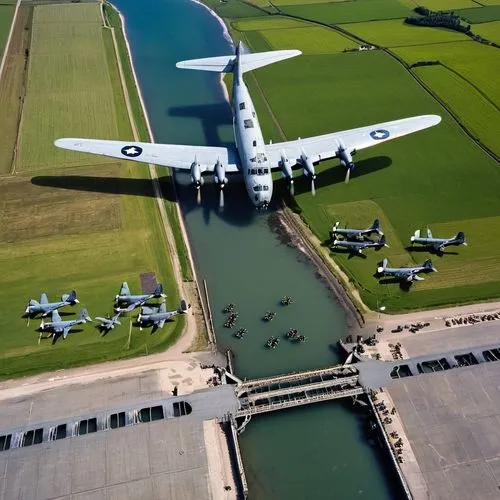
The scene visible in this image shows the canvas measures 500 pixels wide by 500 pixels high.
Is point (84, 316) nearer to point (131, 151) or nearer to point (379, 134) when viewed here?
point (131, 151)

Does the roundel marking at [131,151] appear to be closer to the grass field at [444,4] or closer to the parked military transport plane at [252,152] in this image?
the parked military transport plane at [252,152]

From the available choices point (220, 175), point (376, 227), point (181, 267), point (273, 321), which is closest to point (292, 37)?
point (220, 175)

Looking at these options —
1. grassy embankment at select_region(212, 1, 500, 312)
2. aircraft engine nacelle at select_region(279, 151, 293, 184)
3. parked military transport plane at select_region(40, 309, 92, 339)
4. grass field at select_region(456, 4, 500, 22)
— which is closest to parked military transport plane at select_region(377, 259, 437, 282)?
grassy embankment at select_region(212, 1, 500, 312)

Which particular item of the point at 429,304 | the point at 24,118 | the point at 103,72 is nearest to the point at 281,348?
the point at 429,304

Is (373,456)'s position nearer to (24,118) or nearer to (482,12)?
(24,118)

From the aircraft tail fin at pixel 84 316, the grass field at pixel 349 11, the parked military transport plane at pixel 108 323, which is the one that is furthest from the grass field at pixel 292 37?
the aircraft tail fin at pixel 84 316

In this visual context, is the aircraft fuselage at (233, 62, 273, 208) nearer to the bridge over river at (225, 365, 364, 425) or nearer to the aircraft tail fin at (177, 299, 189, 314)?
the aircraft tail fin at (177, 299, 189, 314)
